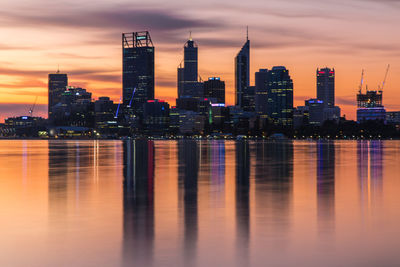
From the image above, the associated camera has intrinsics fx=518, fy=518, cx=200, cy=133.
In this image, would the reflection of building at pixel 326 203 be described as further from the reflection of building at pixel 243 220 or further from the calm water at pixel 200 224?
the reflection of building at pixel 243 220

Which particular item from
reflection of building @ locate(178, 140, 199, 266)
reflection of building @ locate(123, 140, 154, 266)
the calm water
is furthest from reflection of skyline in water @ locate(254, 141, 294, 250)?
reflection of building @ locate(123, 140, 154, 266)

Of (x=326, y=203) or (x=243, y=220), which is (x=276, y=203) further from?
(x=243, y=220)

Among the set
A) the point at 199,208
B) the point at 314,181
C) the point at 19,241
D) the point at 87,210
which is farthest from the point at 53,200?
the point at 314,181

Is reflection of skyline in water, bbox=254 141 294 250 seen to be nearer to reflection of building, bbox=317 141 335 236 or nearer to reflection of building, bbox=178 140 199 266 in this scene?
reflection of building, bbox=317 141 335 236


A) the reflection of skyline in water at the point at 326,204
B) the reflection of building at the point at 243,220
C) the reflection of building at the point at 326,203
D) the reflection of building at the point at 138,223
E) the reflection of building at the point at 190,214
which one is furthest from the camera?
the reflection of building at the point at 326,203

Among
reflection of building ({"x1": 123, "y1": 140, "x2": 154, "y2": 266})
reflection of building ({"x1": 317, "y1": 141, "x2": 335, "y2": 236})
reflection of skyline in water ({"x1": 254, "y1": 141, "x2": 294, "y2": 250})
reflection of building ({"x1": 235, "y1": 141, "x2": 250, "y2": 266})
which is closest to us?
reflection of building ({"x1": 123, "y1": 140, "x2": 154, "y2": 266})

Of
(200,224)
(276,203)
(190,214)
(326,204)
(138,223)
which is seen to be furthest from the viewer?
(276,203)

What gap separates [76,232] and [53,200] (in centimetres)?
979

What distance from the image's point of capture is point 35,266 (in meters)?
14.3

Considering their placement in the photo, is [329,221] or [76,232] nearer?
[76,232]

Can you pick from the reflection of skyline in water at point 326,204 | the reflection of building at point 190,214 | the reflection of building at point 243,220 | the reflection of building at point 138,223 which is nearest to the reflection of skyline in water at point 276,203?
the reflection of building at point 243,220

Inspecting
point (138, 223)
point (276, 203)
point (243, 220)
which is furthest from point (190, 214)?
point (276, 203)

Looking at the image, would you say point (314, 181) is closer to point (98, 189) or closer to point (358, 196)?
point (358, 196)

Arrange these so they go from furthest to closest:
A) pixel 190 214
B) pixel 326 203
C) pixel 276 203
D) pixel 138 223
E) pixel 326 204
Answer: pixel 326 203 → pixel 276 203 → pixel 326 204 → pixel 190 214 → pixel 138 223
